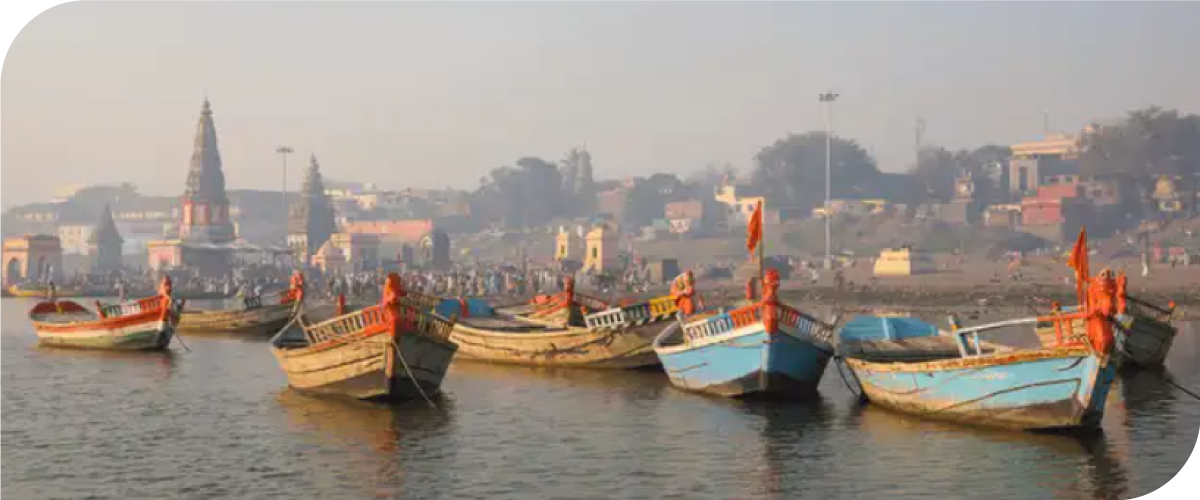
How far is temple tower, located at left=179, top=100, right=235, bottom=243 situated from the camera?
174000mm

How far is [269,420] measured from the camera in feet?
102

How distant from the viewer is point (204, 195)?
572ft

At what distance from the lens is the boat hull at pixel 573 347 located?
128 feet

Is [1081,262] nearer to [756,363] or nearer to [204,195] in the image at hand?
[756,363]

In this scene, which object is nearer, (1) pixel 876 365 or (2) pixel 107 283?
(1) pixel 876 365

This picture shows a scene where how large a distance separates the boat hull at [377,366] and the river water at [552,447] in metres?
0.43

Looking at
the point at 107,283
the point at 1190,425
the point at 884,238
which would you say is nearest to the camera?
the point at 1190,425

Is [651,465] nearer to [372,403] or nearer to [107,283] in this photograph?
[372,403]

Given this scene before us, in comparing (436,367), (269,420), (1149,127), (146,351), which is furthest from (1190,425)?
(1149,127)

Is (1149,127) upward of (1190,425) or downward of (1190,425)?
upward

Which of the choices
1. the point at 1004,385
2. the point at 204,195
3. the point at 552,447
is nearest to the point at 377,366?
the point at 552,447

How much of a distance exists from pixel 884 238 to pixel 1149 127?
1383 inches

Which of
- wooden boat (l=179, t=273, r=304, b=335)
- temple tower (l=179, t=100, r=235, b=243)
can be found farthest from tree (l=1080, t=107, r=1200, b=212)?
wooden boat (l=179, t=273, r=304, b=335)

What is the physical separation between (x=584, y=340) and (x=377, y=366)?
31.0 feet
